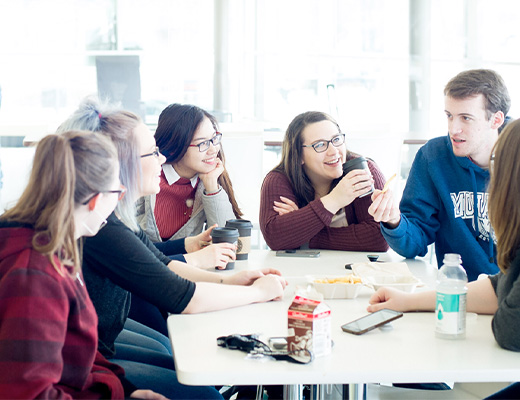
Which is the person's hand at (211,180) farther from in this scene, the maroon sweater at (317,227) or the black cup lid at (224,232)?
the black cup lid at (224,232)

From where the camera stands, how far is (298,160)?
2486mm

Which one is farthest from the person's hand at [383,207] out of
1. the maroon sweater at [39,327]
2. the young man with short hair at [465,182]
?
the maroon sweater at [39,327]

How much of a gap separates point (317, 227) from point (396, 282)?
0.54 metres

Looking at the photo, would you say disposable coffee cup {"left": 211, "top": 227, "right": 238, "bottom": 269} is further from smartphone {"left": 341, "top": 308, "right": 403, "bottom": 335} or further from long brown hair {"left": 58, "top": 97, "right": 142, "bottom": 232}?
smartphone {"left": 341, "top": 308, "right": 403, "bottom": 335}

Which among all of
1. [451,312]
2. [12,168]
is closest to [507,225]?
[451,312]

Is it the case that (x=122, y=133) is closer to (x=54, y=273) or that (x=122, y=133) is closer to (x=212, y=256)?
(x=212, y=256)

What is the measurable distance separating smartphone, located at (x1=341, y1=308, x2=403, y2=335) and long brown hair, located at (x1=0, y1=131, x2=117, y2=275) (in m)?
0.59

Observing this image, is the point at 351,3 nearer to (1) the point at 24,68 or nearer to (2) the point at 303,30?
(2) the point at 303,30

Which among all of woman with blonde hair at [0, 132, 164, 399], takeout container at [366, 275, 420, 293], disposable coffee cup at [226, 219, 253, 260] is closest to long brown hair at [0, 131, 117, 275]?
woman with blonde hair at [0, 132, 164, 399]

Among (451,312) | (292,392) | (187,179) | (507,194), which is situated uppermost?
(507,194)

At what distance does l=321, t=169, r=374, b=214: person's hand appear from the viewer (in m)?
2.26

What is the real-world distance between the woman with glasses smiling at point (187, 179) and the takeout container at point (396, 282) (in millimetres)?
769

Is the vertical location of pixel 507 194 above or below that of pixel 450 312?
above

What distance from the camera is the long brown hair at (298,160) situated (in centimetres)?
247
